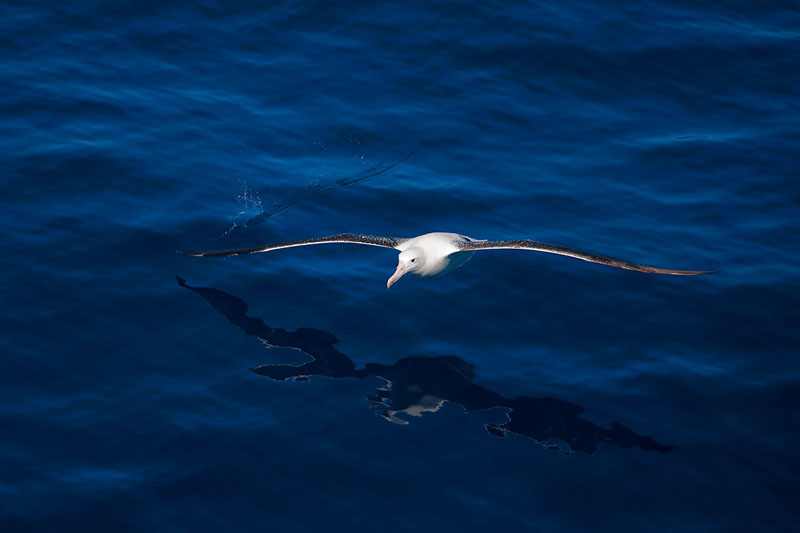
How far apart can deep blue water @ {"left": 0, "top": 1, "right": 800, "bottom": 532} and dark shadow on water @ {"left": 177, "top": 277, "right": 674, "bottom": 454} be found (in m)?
0.06

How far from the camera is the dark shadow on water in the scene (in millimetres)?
17953

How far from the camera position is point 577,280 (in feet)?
72.6

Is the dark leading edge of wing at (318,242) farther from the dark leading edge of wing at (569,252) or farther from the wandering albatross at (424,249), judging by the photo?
the dark leading edge of wing at (569,252)

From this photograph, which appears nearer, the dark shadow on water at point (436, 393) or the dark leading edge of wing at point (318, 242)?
the dark shadow on water at point (436, 393)

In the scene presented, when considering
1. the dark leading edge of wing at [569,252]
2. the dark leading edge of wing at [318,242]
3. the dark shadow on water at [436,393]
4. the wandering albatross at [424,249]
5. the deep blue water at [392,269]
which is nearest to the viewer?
the deep blue water at [392,269]

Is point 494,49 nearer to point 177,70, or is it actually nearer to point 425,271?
point 177,70

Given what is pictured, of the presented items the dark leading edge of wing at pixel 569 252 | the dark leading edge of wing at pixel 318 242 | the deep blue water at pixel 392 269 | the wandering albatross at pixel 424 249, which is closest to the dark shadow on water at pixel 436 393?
the deep blue water at pixel 392 269

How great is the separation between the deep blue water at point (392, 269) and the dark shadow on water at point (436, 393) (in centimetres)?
6

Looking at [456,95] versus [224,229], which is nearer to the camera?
[224,229]

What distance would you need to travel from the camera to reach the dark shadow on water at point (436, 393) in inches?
707

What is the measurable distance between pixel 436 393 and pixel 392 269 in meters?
4.40

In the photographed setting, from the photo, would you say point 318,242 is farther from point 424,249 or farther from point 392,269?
point 392,269

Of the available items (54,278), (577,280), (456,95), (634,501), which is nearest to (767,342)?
(577,280)

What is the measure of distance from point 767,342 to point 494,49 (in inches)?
521
